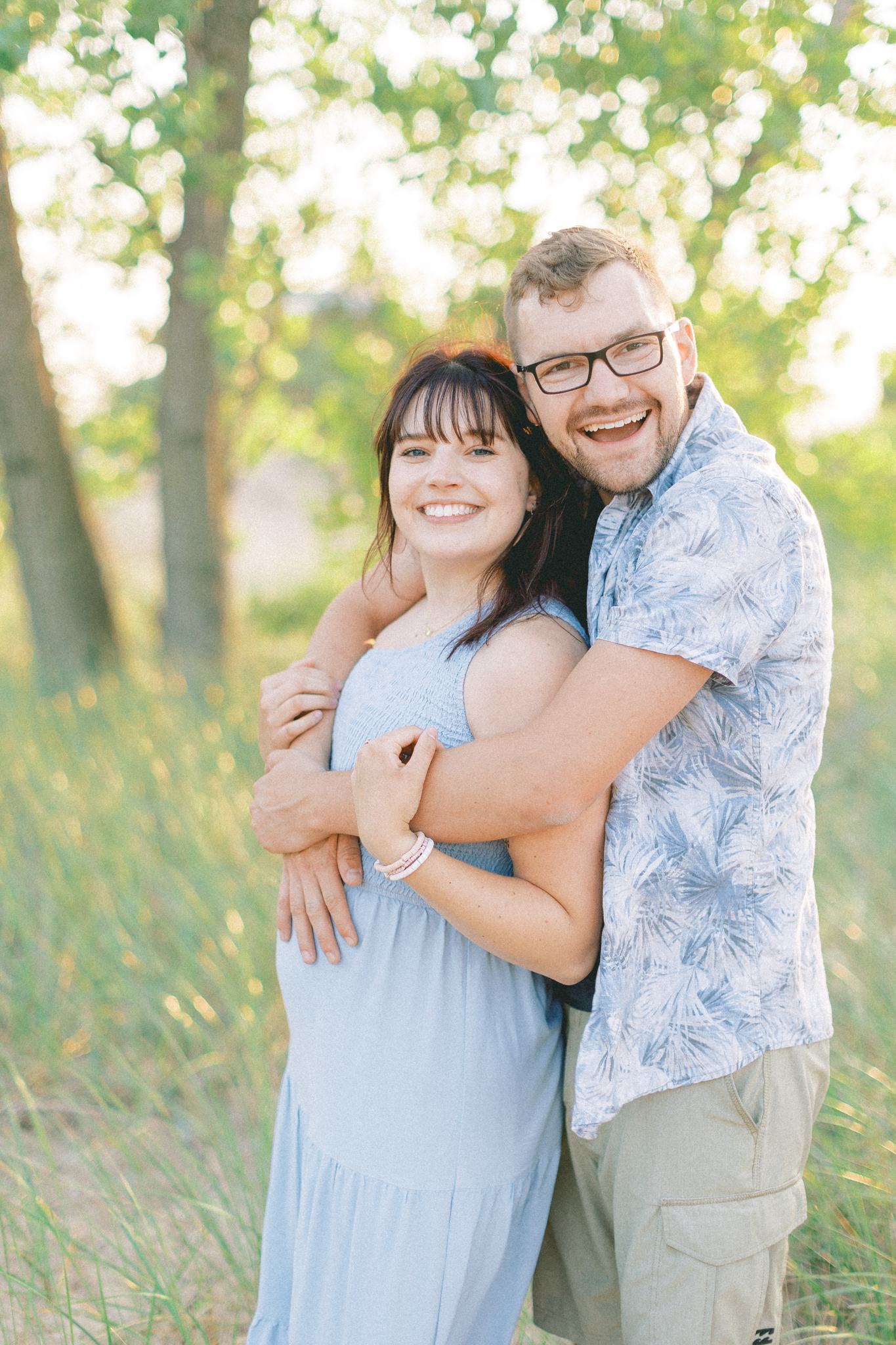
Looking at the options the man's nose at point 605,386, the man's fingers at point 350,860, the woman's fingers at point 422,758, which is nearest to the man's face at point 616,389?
the man's nose at point 605,386

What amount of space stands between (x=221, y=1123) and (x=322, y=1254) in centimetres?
82

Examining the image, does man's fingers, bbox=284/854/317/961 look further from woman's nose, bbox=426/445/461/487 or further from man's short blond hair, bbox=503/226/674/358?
man's short blond hair, bbox=503/226/674/358

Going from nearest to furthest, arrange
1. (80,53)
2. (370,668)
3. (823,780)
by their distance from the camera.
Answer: (370,668)
(80,53)
(823,780)

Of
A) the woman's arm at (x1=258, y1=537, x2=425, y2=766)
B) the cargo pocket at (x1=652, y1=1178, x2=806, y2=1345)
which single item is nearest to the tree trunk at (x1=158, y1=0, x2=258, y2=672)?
the woman's arm at (x1=258, y1=537, x2=425, y2=766)

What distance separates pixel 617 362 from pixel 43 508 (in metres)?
4.66

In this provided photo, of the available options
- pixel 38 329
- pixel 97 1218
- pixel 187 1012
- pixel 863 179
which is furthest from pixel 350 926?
pixel 38 329

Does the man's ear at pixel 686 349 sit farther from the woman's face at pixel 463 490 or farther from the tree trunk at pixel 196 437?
the tree trunk at pixel 196 437

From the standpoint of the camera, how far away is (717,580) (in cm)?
130

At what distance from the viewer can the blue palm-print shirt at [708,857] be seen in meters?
1.41

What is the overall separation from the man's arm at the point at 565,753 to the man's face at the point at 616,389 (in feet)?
1.09

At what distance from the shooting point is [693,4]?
10.2 ft

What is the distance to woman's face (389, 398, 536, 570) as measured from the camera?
164 centimetres

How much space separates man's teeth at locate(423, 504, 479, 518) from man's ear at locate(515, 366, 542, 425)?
174 mm

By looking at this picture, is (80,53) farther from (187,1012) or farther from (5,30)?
(187,1012)
